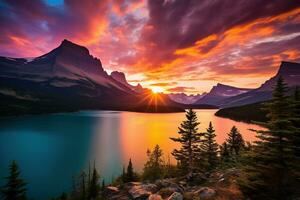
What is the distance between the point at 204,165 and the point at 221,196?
25795 millimetres

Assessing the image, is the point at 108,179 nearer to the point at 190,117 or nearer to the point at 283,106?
the point at 190,117

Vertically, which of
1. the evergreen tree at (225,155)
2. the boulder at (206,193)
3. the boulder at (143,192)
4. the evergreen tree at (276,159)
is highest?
the evergreen tree at (276,159)

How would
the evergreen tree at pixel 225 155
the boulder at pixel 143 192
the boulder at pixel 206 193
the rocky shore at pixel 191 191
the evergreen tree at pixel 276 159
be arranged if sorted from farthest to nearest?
the evergreen tree at pixel 225 155 < the boulder at pixel 143 192 < the boulder at pixel 206 193 < the rocky shore at pixel 191 191 < the evergreen tree at pixel 276 159

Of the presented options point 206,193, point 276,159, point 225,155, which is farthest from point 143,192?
point 225,155

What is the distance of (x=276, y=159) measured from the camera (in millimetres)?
13312

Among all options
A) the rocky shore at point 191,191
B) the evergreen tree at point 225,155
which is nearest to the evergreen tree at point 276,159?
the rocky shore at point 191,191

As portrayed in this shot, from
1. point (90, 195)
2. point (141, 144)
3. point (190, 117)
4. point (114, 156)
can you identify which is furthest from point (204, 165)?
point (141, 144)

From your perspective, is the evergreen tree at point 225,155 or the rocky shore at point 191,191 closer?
the rocky shore at point 191,191

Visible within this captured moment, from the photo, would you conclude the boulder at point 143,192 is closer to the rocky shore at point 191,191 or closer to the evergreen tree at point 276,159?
the rocky shore at point 191,191

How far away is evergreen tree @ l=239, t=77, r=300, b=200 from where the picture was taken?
1321 centimetres

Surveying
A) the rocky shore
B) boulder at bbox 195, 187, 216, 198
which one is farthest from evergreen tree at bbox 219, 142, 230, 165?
boulder at bbox 195, 187, 216, 198

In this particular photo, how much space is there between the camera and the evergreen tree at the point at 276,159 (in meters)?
13.2

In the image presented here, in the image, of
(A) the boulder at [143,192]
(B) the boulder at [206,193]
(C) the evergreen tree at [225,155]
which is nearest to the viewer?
(B) the boulder at [206,193]

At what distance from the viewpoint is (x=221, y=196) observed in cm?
1633
